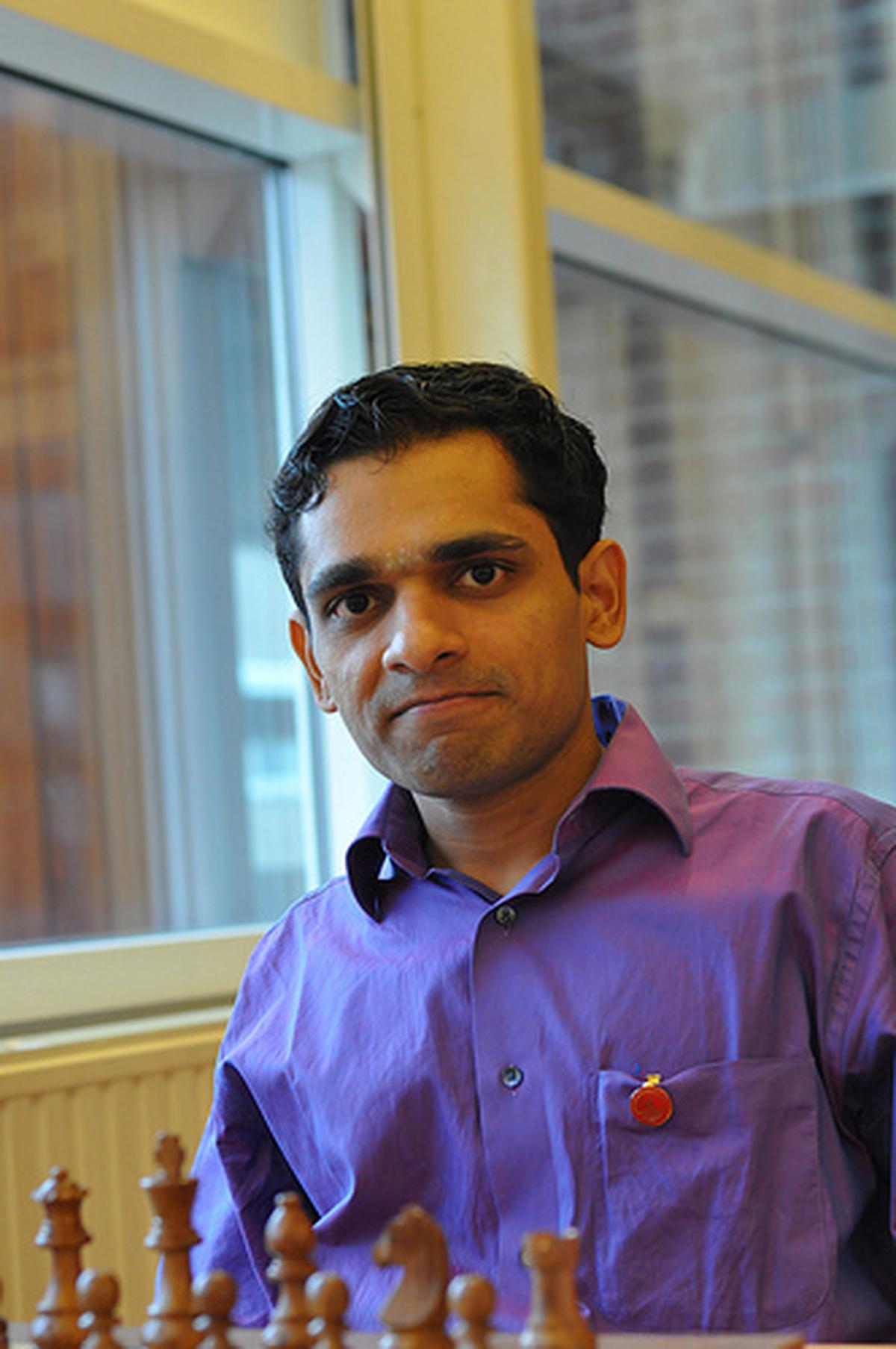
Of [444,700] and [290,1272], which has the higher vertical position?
[444,700]

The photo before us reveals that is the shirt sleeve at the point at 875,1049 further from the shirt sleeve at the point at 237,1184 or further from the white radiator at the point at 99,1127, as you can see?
the white radiator at the point at 99,1127

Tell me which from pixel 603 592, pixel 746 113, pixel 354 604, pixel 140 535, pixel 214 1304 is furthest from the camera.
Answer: pixel 746 113

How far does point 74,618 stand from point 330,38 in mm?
942

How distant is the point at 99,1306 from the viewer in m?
→ 0.82

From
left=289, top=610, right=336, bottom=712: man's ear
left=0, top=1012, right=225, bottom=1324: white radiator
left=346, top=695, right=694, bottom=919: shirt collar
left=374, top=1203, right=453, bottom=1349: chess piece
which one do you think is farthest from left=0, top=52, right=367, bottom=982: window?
left=374, top=1203, right=453, bottom=1349: chess piece

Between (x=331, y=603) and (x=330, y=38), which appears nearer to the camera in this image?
(x=331, y=603)

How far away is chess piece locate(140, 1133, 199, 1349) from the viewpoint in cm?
80

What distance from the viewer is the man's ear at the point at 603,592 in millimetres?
1356

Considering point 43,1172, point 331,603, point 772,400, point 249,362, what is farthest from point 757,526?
point 331,603

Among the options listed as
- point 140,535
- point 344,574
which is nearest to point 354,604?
point 344,574

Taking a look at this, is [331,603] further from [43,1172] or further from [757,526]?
[757,526]

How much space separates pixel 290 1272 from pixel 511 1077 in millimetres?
450

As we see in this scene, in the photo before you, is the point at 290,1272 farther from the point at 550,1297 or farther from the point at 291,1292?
the point at 550,1297

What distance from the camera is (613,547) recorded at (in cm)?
137
